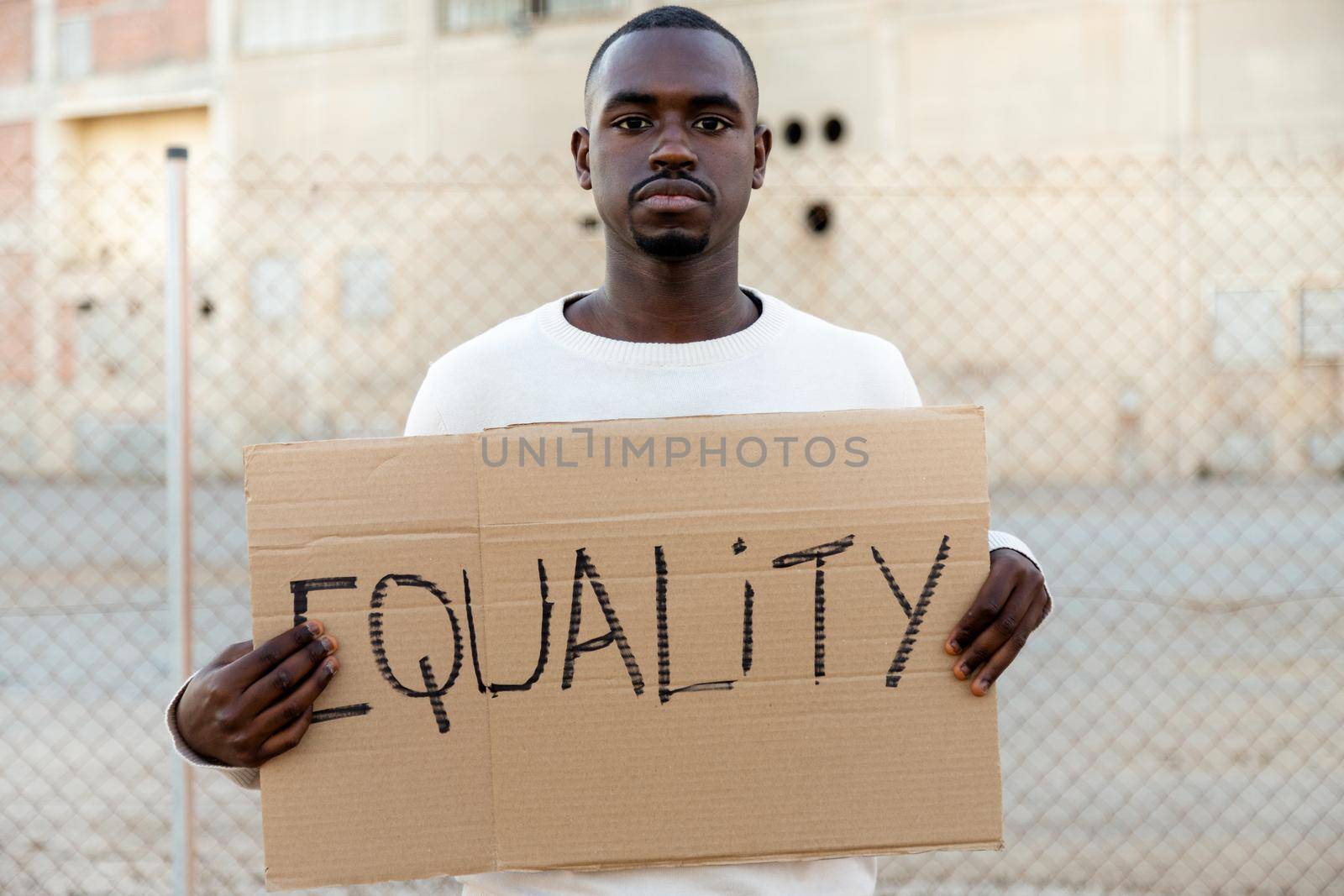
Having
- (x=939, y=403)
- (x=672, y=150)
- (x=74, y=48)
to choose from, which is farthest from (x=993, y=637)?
(x=74, y=48)

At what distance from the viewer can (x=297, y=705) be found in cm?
130

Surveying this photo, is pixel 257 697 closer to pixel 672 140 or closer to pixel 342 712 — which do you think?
pixel 342 712

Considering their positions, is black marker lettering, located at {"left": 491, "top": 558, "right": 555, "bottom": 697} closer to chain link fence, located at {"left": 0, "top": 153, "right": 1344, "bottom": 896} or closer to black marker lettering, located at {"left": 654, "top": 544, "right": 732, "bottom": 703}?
black marker lettering, located at {"left": 654, "top": 544, "right": 732, "bottom": 703}

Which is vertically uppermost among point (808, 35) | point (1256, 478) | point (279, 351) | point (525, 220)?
point (808, 35)

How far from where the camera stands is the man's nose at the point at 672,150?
1412 millimetres

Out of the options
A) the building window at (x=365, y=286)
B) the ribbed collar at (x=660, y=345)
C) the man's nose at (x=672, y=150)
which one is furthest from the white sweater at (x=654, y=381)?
the building window at (x=365, y=286)

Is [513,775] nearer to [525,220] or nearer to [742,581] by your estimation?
[742,581]

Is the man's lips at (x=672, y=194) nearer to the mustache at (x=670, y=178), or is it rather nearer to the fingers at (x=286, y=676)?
the mustache at (x=670, y=178)

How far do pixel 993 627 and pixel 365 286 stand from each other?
47.6 ft

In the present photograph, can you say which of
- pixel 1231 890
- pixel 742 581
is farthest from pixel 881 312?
pixel 742 581

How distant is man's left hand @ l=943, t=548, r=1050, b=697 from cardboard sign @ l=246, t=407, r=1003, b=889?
0.02 m

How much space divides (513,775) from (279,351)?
1478 cm

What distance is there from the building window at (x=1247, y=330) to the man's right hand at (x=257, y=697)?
13.3m

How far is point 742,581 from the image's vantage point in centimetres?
138
